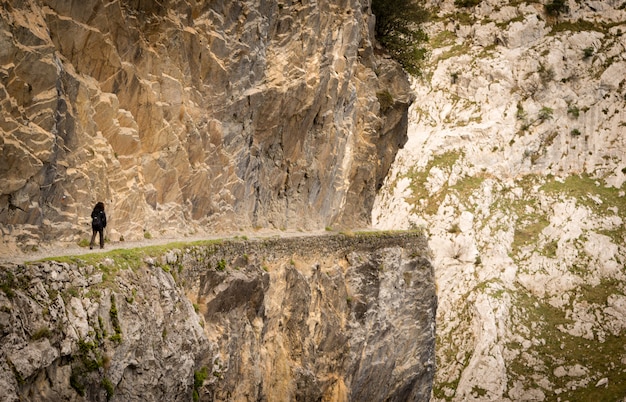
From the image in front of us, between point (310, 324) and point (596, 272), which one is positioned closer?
point (310, 324)

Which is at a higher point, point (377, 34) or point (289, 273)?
point (377, 34)

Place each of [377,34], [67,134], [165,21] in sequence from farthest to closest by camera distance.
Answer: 1. [377,34]
2. [165,21]
3. [67,134]

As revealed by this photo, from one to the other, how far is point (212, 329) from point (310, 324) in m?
8.64

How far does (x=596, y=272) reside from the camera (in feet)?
177

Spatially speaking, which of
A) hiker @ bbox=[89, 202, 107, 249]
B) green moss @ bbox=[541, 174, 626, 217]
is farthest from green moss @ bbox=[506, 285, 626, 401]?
hiker @ bbox=[89, 202, 107, 249]

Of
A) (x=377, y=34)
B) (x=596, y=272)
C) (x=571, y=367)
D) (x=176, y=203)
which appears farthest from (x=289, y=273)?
(x=596, y=272)

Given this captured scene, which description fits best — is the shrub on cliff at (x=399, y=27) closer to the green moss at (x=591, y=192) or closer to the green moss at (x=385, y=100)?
the green moss at (x=385, y=100)

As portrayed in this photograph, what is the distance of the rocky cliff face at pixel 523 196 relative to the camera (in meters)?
50.1

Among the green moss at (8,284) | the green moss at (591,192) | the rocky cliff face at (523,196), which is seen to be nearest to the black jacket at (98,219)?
the green moss at (8,284)

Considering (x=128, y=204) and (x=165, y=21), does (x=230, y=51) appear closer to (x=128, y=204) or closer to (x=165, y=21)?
(x=165, y=21)

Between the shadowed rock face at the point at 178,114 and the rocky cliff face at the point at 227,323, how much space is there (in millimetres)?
2799

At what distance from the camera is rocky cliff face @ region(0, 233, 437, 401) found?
431 inches

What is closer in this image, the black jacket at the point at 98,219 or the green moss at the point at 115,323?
the green moss at the point at 115,323

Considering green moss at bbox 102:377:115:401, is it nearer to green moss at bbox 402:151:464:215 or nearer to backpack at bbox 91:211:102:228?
backpack at bbox 91:211:102:228
